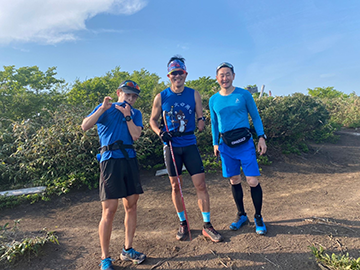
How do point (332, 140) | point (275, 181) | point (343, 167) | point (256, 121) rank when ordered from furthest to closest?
point (332, 140) < point (343, 167) < point (275, 181) < point (256, 121)

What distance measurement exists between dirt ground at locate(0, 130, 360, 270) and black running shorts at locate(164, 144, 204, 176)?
96cm

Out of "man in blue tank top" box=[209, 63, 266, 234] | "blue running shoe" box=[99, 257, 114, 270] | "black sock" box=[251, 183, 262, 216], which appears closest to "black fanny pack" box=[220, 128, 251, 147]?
"man in blue tank top" box=[209, 63, 266, 234]

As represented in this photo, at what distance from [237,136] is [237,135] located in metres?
0.01

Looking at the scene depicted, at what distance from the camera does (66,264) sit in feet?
10.1

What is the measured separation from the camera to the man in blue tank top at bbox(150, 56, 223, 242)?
11.1 ft

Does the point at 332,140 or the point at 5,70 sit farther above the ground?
the point at 5,70

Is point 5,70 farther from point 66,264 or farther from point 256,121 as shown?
point 256,121

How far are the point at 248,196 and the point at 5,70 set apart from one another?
11.8 meters

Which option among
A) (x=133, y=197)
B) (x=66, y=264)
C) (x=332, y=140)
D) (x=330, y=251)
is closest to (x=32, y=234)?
(x=66, y=264)

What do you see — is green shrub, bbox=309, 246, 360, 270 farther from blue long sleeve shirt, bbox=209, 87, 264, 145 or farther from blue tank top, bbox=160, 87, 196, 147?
blue tank top, bbox=160, 87, 196, 147

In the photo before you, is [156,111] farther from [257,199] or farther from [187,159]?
[257,199]

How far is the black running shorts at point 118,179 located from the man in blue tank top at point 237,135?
1397mm

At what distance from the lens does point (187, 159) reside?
3406mm

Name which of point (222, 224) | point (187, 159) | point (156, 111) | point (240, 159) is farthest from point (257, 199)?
point (156, 111)
